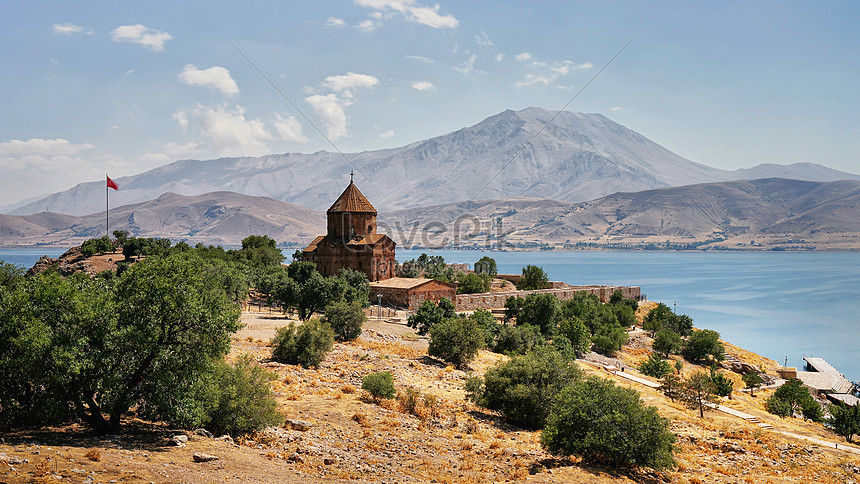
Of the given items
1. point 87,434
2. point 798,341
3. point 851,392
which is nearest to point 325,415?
point 87,434

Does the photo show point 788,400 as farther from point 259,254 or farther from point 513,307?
point 259,254

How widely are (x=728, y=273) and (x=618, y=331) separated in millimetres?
145980

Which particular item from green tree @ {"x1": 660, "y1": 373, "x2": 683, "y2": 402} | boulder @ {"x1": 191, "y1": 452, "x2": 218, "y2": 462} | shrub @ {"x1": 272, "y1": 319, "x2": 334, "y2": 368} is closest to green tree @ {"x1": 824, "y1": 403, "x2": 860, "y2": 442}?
green tree @ {"x1": 660, "y1": 373, "x2": 683, "y2": 402}

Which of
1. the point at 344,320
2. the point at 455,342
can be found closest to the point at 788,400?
the point at 455,342

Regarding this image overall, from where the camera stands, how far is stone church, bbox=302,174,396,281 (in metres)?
50.8

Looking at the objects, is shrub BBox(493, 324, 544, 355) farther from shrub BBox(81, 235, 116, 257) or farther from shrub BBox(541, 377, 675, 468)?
shrub BBox(81, 235, 116, 257)

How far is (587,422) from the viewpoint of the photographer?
1438 cm

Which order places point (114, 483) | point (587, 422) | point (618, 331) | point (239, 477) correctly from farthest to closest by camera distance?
point (618, 331)
point (587, 422)
point (239, 477)
point (114, 483)

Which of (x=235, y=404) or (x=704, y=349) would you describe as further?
(x=704, y=349)

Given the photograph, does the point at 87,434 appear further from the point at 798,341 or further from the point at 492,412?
the point at 798,341

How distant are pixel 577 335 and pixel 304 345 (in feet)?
76.6

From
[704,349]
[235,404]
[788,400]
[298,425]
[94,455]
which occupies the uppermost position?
[235,404]

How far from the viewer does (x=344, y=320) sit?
99.8 feet

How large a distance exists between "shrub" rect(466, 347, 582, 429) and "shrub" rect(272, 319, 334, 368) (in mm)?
6484
